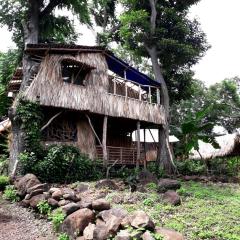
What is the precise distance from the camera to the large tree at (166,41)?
913 inches

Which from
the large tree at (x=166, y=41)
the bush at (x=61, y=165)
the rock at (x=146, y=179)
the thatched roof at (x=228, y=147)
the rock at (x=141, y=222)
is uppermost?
the large tree at (x=166, y=41)

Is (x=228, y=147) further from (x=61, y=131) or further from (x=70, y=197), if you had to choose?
(x=70, y=197)

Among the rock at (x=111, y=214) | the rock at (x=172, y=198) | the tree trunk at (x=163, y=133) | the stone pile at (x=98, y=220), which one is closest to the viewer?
the stone pile at (x=98, y=220)

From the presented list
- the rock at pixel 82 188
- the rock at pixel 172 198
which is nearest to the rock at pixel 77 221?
the rock at pixel 172 198

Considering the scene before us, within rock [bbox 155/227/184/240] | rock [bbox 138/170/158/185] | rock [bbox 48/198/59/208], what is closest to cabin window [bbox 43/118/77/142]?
rock [bbox 138/170/158/185]

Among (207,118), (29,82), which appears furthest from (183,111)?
(29,82)

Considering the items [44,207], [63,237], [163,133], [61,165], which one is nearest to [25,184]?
[44,207]

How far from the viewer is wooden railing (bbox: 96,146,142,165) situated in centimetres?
2005

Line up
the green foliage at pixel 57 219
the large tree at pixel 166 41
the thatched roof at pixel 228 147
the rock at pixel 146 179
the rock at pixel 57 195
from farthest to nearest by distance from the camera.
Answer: the thatched roof at pixel 228 147, the large tree at pixel 166 41, the rock at pixel 146 179, the rock at pixel 57 195, the green foliage at pixel 57 219

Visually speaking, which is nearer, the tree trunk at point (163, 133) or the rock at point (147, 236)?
the rock at point (147, 236)

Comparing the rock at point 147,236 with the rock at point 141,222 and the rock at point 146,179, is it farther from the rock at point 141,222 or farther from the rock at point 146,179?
the rock at point 146,179

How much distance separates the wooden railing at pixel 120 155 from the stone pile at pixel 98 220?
8245 millimetres

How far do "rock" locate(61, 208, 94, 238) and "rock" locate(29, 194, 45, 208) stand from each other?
8.21 ft

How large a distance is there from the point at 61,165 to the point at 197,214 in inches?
316
